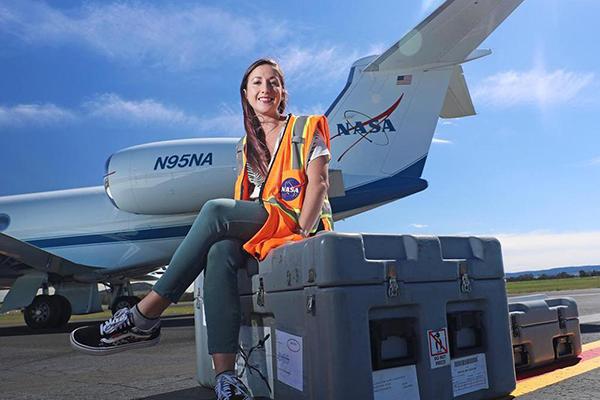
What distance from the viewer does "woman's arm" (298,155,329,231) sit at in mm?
2229

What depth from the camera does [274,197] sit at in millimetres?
2309

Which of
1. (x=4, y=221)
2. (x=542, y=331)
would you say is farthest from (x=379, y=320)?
(x=4, y=221)

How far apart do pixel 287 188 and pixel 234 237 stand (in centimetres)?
31

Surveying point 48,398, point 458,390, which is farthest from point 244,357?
point 48,398

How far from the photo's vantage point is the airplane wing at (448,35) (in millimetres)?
7684

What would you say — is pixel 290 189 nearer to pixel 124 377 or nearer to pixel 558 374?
pixel 558 374

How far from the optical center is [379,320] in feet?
6.36

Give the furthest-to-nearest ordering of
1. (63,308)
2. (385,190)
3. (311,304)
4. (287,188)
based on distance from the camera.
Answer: (63,308)
(385,190)
(287,188)
(311,304)

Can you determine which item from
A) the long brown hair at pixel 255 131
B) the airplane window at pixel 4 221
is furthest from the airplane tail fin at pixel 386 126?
the airplane window at pixel 4 221

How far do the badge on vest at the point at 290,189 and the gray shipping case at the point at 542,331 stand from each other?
151 centimetres

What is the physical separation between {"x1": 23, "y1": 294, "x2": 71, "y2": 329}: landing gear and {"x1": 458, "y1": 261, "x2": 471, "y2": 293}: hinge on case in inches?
444

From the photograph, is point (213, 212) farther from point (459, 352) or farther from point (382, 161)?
point (382, 161)

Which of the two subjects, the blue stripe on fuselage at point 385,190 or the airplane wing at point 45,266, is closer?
the blue stripe on fuselage at point 385,190

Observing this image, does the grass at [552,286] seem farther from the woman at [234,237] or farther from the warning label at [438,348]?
the woman at [234,237]
